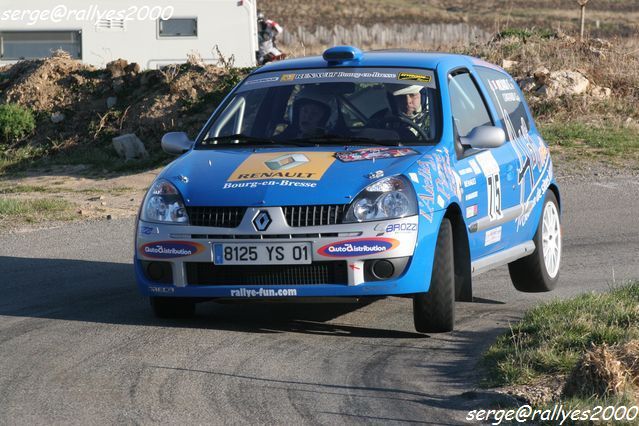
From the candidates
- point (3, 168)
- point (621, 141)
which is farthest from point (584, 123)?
point (3, 168)

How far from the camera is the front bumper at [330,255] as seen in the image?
711cm

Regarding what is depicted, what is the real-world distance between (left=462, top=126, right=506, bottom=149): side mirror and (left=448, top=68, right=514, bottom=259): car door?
0.07 metres

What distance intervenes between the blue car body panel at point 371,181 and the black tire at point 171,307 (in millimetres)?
241

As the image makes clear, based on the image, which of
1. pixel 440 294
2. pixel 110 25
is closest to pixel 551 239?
pixel 440 294

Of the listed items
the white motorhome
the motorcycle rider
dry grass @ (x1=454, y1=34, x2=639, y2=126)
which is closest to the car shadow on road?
dry grass @ (x1=454, y1=34, x2=639, y2=126)

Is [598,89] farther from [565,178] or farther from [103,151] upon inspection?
[103,151]

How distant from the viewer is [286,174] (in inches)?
293

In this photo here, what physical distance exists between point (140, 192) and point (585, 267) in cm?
666

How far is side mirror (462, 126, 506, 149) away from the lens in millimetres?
8016

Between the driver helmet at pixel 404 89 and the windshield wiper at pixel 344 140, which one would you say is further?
the driver helmet at pixel 404 89

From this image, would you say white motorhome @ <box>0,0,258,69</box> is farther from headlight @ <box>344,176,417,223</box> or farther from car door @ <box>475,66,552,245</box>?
headlight @ <box>344,176,417,223</box>

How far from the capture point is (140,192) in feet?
51.0

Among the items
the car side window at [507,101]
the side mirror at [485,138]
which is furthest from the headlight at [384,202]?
the car side window at [507,101]

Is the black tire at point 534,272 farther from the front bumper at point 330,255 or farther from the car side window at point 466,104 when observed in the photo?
the front bumper at point 330,255
